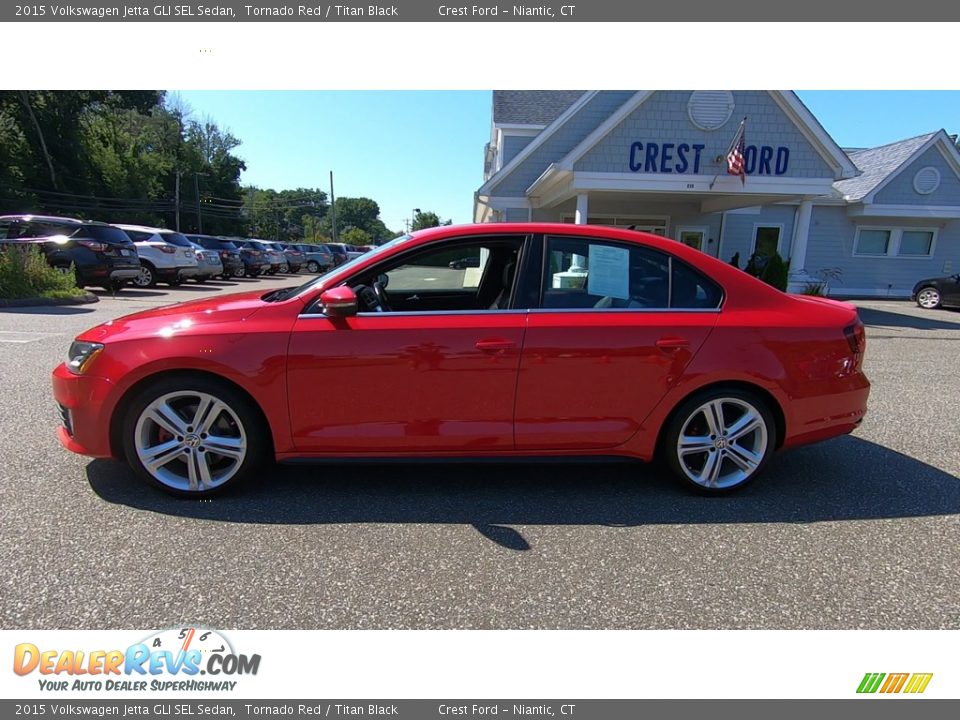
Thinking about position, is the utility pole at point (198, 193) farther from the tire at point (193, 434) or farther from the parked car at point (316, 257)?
the tire at point (193, 434)

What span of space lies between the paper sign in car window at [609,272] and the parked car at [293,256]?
26633 millimetres

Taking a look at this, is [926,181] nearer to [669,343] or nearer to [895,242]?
[895,242]

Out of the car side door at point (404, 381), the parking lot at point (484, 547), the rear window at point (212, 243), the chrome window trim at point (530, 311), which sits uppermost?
the rear window at point (212, 243)

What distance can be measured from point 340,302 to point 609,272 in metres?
1.59

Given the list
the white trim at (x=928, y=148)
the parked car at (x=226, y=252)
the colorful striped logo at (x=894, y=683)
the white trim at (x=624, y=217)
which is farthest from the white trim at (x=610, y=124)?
the parked car at (x=226, y=252)

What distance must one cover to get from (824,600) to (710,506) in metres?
0.85

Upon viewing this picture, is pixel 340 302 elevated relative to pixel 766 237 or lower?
lower

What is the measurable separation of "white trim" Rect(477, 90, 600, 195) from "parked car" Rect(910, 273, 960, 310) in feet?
38.3

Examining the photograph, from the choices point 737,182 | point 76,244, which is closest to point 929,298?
point 737,182

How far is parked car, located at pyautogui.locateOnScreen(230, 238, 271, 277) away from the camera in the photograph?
22.3 m

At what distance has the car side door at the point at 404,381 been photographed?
291 centimetres

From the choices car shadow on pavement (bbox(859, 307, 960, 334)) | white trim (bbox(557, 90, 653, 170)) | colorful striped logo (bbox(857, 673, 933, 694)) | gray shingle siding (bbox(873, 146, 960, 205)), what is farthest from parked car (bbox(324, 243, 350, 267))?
colorful striped logo (bbox(857, 673, 933, 694))

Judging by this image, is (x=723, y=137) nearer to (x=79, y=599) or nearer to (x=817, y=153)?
(x=817, y=153)

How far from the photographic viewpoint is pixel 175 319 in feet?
9.98
